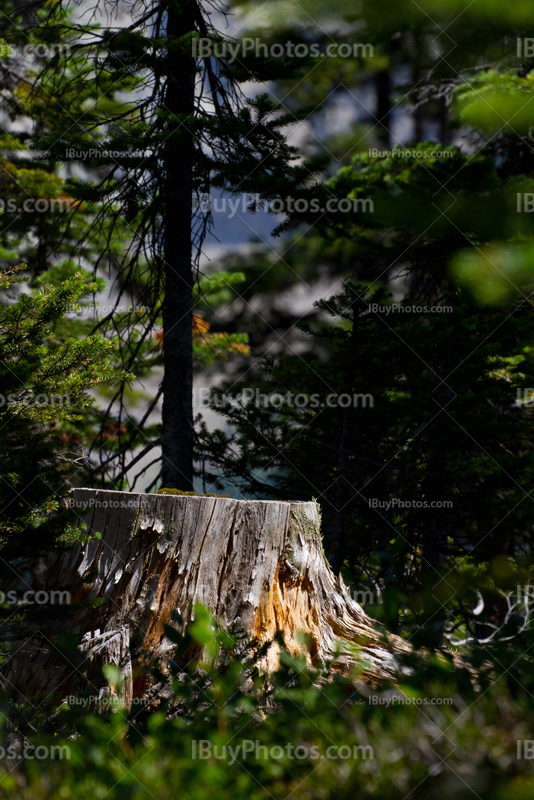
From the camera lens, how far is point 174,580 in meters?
3.87

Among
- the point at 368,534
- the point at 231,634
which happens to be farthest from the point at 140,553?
the point at 368,534

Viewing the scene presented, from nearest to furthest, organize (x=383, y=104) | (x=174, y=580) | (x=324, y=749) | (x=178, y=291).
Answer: (x=324, y=749), (x=174, y=580), (x=178, y=291), (x=383, y=104)

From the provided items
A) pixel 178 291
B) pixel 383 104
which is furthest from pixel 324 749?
pixel 383 104

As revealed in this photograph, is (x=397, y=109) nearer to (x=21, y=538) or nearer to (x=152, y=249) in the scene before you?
(x=152, y=249)

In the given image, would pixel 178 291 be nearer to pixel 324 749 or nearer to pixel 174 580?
pixel 174 580

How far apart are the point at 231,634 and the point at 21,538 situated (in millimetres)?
1400

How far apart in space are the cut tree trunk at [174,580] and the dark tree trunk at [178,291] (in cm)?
236

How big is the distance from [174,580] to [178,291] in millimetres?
3768

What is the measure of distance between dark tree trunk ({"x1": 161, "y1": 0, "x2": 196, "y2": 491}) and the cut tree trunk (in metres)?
2.36

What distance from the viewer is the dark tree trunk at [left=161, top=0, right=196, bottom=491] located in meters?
6.51

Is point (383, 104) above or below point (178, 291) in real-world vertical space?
above

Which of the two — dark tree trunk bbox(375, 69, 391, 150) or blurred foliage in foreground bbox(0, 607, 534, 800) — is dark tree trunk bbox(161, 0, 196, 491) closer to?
blurred foliage in foreground bbox(0, 607, 534, 800)

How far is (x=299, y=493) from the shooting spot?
21.5 feet

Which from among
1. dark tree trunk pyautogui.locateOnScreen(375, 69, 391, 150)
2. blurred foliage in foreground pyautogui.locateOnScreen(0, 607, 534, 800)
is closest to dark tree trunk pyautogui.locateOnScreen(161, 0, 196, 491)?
blurred foliage in foreground pyautogui.locateOnScreen(0, 607, 534, 800)
